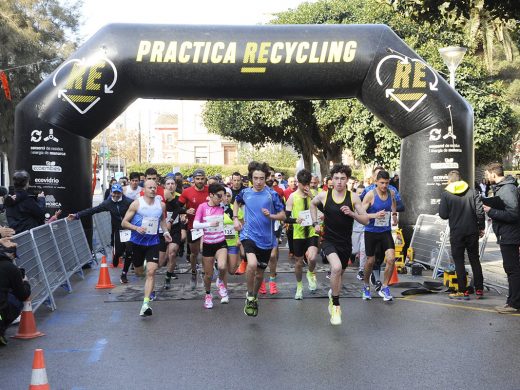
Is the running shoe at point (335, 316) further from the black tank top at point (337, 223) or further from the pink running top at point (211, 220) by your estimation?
the pink running top at point (211, 220)

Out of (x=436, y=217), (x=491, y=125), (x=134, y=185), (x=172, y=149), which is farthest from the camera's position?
(x=172, y=149)

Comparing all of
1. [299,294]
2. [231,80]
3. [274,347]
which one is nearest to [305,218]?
[299,294]

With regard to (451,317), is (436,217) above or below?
above

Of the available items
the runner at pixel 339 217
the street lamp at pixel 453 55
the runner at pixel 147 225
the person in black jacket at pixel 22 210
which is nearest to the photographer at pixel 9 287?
the runner at pixel 147 225

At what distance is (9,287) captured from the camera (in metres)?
7.54

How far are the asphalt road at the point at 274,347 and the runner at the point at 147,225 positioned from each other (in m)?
0.71

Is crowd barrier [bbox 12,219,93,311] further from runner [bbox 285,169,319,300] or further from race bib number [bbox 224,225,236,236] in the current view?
runner [bbox 285,169,319,300]

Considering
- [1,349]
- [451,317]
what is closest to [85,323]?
[1,349]

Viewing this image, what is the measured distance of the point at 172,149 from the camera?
103188 millimetres

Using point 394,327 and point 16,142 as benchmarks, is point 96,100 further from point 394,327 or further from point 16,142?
point 394,327

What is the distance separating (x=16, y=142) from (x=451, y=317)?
8.92m

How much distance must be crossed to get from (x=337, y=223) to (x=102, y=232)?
929 centimetres

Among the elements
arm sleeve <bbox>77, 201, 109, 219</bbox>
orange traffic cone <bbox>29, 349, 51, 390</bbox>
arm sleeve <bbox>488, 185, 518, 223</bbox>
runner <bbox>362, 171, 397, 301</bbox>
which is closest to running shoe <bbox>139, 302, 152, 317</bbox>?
runner <bbox>362, 171, 397, 301</bbox>

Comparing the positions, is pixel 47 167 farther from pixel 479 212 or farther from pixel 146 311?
pixel 479 212
